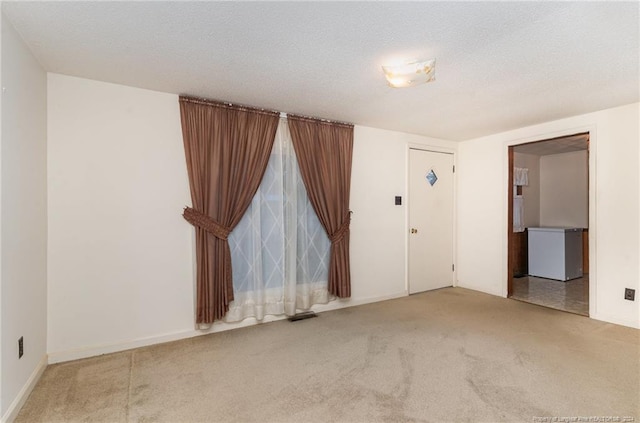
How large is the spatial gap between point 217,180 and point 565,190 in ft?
20.8

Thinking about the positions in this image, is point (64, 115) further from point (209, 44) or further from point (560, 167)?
point (560, 167)

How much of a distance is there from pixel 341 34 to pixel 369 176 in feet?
7.87

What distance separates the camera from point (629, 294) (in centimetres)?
334

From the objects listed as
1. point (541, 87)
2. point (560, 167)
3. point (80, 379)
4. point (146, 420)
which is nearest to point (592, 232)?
point (541, 87)

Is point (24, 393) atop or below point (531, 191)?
below

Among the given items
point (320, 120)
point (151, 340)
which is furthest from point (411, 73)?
point (151, 340)

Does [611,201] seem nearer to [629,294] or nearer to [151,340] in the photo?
[629,294]

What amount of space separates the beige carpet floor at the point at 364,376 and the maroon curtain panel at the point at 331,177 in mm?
748

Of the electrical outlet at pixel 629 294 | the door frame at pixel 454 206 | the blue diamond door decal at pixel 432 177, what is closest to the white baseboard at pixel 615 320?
the electrical outlet at pixel 629 294

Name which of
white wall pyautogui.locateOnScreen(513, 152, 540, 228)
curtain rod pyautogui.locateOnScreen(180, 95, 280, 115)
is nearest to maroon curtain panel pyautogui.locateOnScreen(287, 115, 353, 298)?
curtain rod pyautogui.locateOnScreen(180, 95, 280, 115)

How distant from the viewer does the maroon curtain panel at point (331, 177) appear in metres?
3.69

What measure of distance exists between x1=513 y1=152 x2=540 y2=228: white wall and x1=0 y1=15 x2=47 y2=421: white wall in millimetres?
6850

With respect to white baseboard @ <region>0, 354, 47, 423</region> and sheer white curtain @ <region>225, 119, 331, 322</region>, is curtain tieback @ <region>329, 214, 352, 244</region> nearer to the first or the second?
sheer white curtain @ <region>225, 119, 331, 322</region>

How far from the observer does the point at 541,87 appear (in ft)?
9.32
